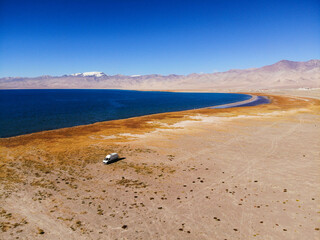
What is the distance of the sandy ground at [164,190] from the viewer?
11922 mm

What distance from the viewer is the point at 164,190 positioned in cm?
1636

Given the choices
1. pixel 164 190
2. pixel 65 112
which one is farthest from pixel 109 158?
pixel 65 112

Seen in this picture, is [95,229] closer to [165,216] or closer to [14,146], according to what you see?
[165,216]

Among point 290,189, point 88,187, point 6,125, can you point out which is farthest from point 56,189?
point 6,125

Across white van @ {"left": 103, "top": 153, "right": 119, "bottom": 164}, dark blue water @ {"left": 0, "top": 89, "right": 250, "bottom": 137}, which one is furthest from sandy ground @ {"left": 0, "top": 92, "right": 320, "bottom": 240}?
dark blue water @ {"left": 0, "top": 89, "right": 250, "bottom": 137}

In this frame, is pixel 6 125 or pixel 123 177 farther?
pixel 6 125

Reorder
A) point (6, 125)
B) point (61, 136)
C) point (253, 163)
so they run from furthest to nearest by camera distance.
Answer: point (6, 125)
point (61, 136)
point (253, 163)

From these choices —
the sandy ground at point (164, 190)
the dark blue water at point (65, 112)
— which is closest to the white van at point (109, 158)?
the sandy ground at point (164, 190)

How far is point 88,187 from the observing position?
672 inches

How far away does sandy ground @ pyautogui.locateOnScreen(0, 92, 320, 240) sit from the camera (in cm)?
1192

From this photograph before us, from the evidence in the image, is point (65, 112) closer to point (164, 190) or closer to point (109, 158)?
point (109, 158)

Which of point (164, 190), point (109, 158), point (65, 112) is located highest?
point (65, 112)

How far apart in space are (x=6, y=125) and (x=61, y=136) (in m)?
23.1

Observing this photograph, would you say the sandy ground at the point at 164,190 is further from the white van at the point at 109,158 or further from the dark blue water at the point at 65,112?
the dark blue water at the point at 65,112
